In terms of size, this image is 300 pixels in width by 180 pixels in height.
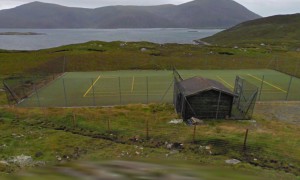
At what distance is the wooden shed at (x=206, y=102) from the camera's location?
26.1 m

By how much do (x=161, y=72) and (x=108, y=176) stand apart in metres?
51.8

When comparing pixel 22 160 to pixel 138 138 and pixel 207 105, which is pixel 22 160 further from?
pixel 207 105

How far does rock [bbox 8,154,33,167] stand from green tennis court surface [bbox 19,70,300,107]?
15.6m

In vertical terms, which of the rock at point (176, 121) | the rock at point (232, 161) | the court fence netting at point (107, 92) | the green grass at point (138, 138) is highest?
the rock at point (232, 161)

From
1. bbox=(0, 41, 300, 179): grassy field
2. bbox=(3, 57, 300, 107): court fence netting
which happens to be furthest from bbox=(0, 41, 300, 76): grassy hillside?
Answer: bbox=(0, 41, 300, 179): grassy field

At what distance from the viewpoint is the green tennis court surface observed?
34.8 m

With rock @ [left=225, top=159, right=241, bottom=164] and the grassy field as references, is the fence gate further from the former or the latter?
rock @ [left=225, top=159, right=241, bottom=164]

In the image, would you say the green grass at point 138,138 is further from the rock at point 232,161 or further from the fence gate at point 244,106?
the fence gate at point 244,106

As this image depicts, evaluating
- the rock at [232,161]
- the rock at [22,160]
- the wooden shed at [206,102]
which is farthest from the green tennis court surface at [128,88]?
the rock at [232,161]

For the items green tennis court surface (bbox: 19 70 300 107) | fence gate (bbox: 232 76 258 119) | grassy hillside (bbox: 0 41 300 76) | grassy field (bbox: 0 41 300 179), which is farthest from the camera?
grassy hillside (bbox: 0 41 300 76)

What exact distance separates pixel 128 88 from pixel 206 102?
16.2 meters

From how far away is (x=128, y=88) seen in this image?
40.9 m

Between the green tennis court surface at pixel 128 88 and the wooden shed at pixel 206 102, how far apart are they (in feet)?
27.4

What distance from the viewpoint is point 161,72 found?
54781 millimetres
